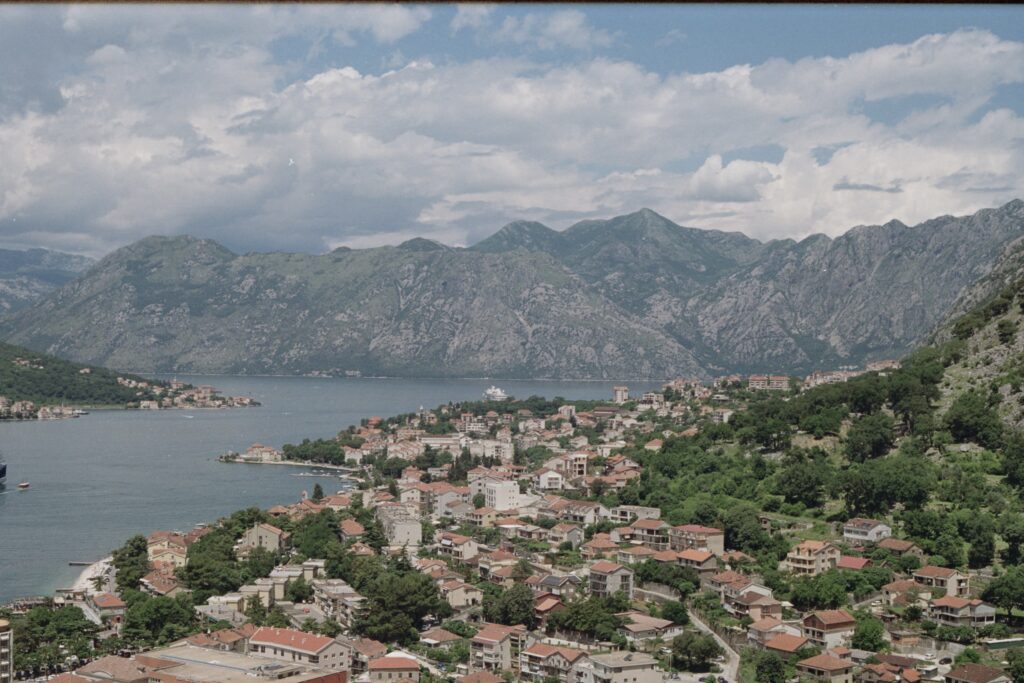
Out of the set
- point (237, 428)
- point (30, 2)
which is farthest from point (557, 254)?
point (30, 2)

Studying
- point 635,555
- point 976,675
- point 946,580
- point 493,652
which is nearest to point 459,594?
point 493,652

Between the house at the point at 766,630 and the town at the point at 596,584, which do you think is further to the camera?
the house at the point at 766,630

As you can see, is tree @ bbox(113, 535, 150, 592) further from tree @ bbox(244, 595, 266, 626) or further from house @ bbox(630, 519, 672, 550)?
house @ bbox(630, 519, 672, 550)

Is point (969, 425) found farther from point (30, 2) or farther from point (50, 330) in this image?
point (50, 330)

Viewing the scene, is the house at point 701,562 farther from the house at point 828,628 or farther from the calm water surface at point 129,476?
the calm water surface at point 129,476

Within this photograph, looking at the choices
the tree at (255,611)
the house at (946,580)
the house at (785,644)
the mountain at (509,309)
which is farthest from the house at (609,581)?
the mountain at (509,309)

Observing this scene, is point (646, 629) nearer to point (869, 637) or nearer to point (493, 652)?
point (493, 652)

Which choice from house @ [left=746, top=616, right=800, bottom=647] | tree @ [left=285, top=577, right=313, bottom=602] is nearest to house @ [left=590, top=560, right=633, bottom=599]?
house @ [left=746, top=616, right=800, bottom=647]
